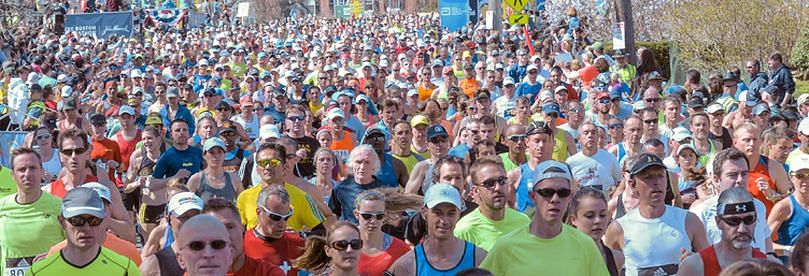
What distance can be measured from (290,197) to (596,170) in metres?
2.90

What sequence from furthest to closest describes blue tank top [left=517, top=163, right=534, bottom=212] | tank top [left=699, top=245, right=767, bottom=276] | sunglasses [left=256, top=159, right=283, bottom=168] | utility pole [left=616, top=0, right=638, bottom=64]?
utility pole [left=616, top=0, right=638, bottom=64] < blue tank top [left=517, top=163, right=534, bottom=212] < sunglasses [left=256, top=159, right=283, bottom=168] < tank top [left=699, top=245, right=767, bottom=276]

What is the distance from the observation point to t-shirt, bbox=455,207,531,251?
6.90 metres

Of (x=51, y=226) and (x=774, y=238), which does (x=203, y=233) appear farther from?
(x=774, y=238)

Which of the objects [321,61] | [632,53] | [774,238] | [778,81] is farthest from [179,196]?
[632,53]

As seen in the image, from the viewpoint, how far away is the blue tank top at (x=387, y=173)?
9.38m

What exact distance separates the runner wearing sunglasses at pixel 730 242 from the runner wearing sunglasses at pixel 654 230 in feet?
2.48

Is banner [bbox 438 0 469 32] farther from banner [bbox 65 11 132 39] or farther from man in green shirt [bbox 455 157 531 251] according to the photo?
man in green shirt [bbox 455 157 531 251]

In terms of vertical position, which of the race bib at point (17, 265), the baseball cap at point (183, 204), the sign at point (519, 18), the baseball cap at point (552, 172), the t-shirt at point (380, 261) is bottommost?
the race bib at point (17, 265)

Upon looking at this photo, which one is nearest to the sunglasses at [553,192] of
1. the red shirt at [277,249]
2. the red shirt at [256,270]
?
the red shirt at [256,270]

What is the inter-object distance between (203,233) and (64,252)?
4.52 feet

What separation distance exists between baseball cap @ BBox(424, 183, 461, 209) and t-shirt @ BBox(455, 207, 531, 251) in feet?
1.99

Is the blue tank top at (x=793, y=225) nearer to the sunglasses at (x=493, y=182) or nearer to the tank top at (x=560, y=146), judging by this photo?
the sunglasses at (x=493, y=182)

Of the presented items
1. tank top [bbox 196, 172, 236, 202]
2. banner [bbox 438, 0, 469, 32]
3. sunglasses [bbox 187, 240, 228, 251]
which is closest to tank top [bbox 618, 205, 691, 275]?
sunglasses [bbox 187, 240, 228, 251]

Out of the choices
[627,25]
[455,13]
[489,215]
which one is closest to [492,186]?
[489,215]
